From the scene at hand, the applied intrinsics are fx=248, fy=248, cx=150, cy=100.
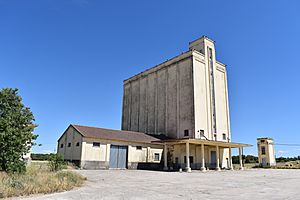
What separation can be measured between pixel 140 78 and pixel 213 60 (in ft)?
47.6

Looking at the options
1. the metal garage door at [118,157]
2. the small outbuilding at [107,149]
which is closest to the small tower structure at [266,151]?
the small outbuilding at [107,149]

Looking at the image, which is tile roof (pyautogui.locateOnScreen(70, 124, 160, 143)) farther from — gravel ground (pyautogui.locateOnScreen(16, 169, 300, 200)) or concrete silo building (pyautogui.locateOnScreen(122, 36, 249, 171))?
gravel ground (pyautogui.locateOnScreen(16, 169, 300, 200))

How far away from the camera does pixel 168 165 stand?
3506cm

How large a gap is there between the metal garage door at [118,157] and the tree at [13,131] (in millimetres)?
15619

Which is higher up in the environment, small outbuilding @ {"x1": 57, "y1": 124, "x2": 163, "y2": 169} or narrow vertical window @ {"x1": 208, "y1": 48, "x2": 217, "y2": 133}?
narrow vertical window @ {"x1": 208, "y1": 48, "x2": 217, "y2": 133}

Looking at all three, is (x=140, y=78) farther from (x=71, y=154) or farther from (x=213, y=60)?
(x=71, y=154)

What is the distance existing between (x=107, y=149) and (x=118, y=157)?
1973 mm

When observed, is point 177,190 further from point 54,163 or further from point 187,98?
point 187,98

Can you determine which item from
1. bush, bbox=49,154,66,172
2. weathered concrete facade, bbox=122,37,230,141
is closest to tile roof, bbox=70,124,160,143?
weathered concrete facade, bbox=122,37,230,141

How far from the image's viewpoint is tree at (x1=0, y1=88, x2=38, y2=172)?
43.7ft

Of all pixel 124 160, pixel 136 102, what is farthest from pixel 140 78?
pixel 124 160

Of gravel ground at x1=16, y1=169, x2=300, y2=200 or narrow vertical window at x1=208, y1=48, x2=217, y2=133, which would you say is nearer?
gravel ground at x1=16, y1=169, x2=300, y2=200

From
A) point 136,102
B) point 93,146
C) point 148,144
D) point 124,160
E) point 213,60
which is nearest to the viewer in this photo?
point 93,146

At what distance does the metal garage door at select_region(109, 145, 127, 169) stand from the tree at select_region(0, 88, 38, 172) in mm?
15619
